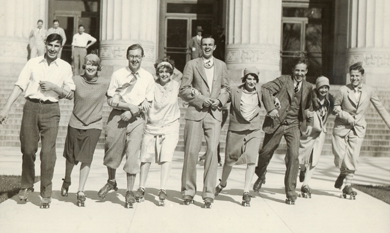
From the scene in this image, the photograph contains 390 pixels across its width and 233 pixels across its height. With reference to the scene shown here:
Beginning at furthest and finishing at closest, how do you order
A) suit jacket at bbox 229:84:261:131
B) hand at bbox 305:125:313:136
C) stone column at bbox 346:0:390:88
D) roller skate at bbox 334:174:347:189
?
stone column at bbox 346:0:390:88 < roller skate at bbox 334:174:347:189 < hand at bbox 305:125:313:136 < suit jacket at bbox 229:84:261:131

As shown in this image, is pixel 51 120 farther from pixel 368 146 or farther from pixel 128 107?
pixel 368 146

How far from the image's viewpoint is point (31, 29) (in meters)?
24.1

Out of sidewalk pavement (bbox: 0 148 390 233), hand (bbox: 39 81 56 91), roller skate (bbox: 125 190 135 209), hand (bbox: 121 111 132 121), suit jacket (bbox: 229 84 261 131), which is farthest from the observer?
suit jacket (bbox: 229 84 261 131)

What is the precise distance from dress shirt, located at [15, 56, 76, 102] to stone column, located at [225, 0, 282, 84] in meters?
15.2

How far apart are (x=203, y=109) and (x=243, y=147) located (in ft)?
2.60

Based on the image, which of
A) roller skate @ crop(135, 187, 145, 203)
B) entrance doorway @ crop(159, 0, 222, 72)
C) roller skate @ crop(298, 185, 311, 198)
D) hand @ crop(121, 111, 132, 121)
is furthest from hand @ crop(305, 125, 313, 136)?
entrance doorway @ crop(159, 0, 222, 72)

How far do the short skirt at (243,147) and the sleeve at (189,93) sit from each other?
727 mm

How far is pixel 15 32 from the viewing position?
23938 mm

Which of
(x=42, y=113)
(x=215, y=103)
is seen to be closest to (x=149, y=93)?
(x=215, y=103)

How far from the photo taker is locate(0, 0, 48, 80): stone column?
2355 cm

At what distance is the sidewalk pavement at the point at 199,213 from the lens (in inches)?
→ 289

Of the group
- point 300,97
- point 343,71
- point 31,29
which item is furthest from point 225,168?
point 343,71

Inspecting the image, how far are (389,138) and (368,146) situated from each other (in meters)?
1.05

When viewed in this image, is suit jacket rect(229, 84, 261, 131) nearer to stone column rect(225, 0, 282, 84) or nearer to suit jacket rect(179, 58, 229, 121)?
suit jacket rect(179, 58, 229, 121)
